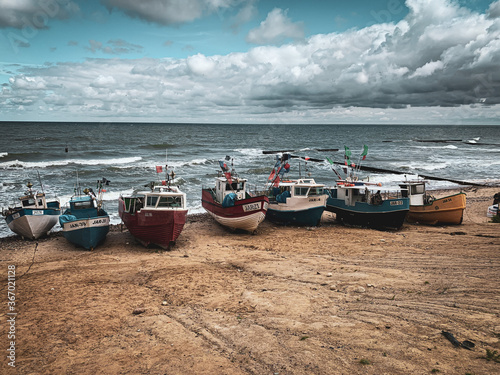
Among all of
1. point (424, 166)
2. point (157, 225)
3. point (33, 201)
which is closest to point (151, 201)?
point (157, 225)

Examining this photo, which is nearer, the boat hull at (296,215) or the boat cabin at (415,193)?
the boat hull at (296,215)

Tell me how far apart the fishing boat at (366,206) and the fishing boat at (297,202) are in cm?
185

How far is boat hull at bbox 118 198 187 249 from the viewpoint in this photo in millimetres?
16031

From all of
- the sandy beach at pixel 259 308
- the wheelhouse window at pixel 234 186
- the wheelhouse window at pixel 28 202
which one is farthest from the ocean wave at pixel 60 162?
the sandy beach at pixel 259 308

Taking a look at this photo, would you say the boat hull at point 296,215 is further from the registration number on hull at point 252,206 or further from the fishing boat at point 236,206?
the registration number on hull at point 252,206

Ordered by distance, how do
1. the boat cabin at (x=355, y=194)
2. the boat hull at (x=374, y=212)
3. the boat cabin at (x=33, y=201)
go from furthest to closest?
the boat cabin at (x=355, y=194)
the boat hull at (x=374, y=212)
the boat cabin at (x=33, y=201)

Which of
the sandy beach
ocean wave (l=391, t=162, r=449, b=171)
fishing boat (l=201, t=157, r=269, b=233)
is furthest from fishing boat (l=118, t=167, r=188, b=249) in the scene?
ocean wave (l=391, t=162, r=449, b=171)

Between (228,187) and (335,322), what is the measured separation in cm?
1312

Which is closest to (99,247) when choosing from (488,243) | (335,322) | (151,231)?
(151,231)

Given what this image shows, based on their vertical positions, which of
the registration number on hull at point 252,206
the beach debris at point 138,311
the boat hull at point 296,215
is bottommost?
the beach debris at point 138,311

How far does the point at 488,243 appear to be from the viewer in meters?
15.2

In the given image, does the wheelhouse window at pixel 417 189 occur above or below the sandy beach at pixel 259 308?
above

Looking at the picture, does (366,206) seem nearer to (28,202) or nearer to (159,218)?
(159,218)

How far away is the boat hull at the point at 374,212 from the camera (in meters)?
20.0
